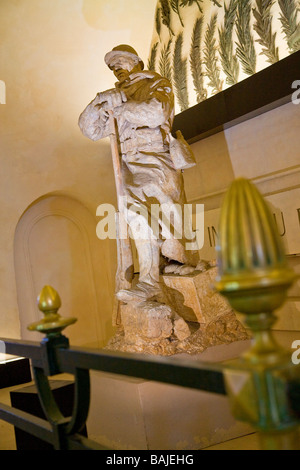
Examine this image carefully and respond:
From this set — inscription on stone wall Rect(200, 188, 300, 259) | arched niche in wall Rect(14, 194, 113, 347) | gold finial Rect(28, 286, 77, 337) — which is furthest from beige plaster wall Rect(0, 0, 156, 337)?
gold finial Rect(28, 286, 77, 337)

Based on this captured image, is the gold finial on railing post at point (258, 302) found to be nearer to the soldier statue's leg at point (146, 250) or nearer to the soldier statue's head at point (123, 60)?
the soldier statue's leg at point (146, 250)

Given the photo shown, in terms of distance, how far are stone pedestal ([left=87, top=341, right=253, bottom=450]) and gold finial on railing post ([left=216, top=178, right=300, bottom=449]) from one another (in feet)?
7.40

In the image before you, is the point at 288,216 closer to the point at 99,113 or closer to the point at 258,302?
the point at 99,113

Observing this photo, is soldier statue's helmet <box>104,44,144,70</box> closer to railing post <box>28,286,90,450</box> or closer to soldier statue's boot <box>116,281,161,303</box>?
soldier statue's boot <box>116,281,161,303</box>

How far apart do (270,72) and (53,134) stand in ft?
9.10

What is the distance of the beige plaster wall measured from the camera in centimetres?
573

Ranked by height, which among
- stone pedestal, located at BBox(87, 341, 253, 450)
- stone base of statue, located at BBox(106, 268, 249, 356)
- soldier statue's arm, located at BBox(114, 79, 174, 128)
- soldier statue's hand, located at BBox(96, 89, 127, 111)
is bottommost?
stone pedestal, located at BBox(87, 341, 253, 450)

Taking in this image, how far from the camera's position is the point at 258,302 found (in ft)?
2.28

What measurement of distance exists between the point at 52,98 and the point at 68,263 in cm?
206

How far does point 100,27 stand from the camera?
624 centimetres

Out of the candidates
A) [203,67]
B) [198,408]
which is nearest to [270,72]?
[203,67]

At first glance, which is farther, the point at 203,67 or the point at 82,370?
the point at 203,67

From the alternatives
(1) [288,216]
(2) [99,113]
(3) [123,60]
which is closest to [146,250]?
(2) [99,113]
